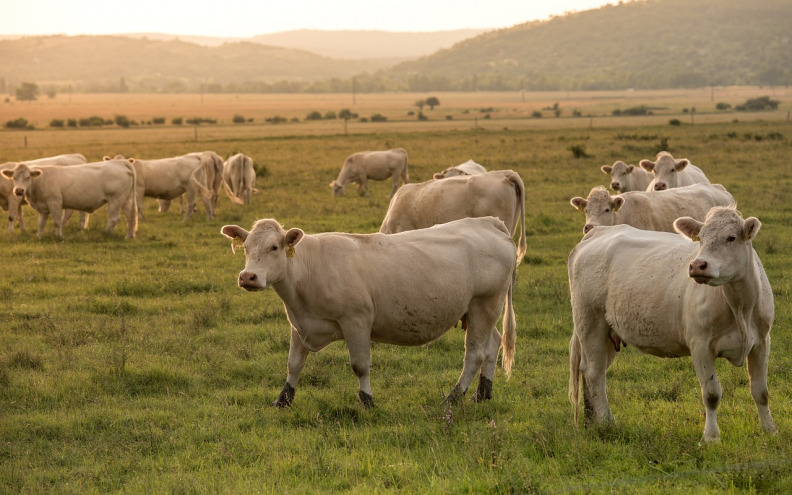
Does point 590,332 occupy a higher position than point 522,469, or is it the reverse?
point 590,332

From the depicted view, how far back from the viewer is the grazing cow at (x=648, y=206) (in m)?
11.3

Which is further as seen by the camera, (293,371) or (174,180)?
(174,180)

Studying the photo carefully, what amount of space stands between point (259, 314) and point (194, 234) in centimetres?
768

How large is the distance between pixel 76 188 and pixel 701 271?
50.1 feet

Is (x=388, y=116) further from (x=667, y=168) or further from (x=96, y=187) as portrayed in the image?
(x=667, y=168)

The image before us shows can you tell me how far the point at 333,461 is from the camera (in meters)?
6.27

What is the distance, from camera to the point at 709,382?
19.9 feet

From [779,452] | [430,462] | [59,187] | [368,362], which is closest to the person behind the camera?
[779,452]

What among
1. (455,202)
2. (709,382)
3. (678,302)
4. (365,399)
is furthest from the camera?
(455,202)

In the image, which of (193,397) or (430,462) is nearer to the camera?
(430,462)

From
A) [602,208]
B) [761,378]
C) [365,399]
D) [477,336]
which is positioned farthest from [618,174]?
[761,378]

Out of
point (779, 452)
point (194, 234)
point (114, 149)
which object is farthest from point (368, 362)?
point (114, 149)

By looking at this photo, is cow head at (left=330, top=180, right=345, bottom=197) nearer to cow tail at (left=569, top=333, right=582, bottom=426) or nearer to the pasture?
the pasture

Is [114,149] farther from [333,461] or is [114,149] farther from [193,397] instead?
[333,461]
